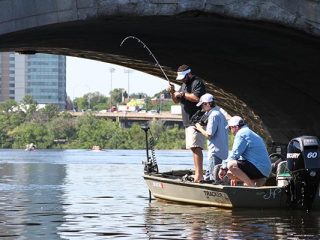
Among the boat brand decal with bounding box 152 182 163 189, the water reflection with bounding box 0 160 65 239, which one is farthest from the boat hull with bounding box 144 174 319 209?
the water reflection with bounding box 0 160 65 239

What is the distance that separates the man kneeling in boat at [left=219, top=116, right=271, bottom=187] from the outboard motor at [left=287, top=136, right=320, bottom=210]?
48cm

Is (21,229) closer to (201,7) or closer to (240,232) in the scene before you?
(240,232)

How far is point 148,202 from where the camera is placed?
2220 centimetres

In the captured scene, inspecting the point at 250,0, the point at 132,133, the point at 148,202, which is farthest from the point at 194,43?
the point at 132,133

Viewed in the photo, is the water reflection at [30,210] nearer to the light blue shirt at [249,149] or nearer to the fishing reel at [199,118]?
the fishing reel at [199,118]

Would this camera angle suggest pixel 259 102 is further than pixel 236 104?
No

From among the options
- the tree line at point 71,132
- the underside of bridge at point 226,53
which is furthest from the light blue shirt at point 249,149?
the tree line at point 71,132

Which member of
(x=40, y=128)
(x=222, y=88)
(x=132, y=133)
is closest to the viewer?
(x=222, y=88)

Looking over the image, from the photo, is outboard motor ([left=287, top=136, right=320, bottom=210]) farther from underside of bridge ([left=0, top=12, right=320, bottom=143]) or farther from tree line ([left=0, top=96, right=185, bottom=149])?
tree line ([left=0, top=96, right=185, bottom=149])

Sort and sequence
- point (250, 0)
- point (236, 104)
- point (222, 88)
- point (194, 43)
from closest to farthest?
point (250, 0) < point (194, 43) < point (222, 88) < point (236, 104)

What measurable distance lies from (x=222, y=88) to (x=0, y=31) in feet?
61.4

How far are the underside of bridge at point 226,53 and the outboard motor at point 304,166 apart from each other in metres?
2.03

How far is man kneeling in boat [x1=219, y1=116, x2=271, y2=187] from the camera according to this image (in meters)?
19.0

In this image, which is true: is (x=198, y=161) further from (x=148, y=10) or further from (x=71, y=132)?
(x=71, y=132)
